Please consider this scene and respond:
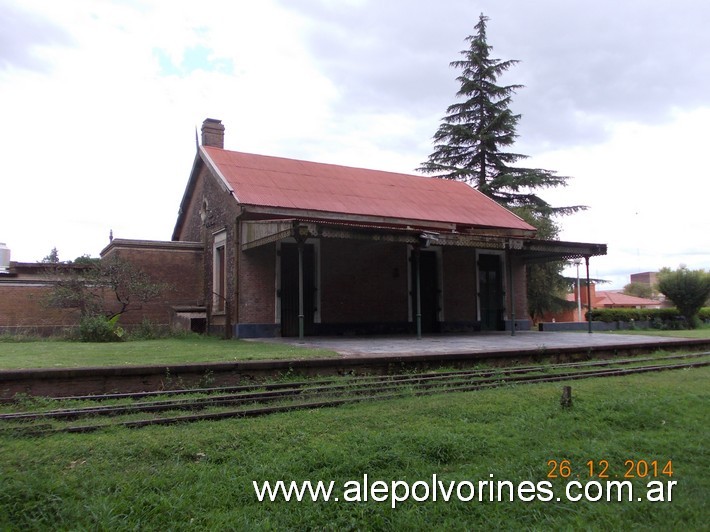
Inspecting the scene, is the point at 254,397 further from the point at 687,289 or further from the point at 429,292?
the point at 687,289

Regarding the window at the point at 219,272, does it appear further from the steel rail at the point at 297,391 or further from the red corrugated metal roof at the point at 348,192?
the steel rail at the point at 297,391

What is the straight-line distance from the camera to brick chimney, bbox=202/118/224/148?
804 inches

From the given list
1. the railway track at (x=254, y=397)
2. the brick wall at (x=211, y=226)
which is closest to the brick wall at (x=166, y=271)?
the brick wall at (x=211, y=226)

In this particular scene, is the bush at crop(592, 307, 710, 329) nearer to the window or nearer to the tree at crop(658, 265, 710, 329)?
the tree at crop(658, 265, 710, 329)

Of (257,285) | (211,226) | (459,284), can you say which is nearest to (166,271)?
(211,226)

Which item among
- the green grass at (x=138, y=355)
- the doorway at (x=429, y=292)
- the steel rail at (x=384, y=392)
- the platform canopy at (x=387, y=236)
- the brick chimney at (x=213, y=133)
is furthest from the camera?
the brick chimney at (x=213, y=133)

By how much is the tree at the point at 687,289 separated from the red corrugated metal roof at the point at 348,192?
10.9 meters

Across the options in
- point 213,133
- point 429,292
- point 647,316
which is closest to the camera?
point 429,292

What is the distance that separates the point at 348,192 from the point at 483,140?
17.0 m

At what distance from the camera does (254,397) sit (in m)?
7.03

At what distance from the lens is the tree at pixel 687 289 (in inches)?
1013

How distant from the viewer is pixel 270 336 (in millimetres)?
15195

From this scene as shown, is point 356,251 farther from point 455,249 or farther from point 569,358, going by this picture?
point 569,358

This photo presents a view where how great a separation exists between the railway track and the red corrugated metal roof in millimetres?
7862
